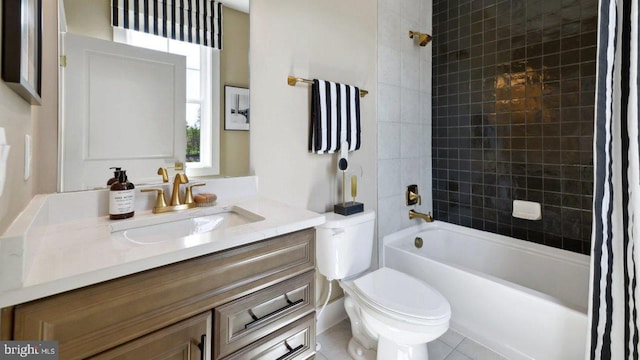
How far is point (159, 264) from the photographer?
2.32ft

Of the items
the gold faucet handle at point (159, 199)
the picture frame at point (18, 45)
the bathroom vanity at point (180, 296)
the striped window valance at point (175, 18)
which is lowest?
the bathroom vanity at point (180, 296)

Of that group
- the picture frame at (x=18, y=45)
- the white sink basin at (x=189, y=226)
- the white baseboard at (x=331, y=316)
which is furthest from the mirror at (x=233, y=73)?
→ the white baseboard at (x=331, y=316)

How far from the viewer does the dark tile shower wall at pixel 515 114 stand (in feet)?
6.02

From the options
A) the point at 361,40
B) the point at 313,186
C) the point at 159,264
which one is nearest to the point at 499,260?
the point at 313,186

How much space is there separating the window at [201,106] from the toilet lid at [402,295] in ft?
3.09

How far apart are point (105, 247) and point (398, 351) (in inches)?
51.6

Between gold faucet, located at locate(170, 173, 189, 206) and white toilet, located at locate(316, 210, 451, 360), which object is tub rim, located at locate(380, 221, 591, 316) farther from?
gold faucet, located at locate(170, 173, 189, 206)

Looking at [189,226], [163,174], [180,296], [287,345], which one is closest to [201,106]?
[163,174]

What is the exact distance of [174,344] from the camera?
0.76 metres

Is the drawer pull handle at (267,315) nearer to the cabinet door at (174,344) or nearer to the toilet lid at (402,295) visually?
the cabinet door at (174,344)

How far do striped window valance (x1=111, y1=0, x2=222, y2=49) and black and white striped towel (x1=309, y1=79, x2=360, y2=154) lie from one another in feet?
1.91

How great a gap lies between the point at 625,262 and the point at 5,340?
178 cm

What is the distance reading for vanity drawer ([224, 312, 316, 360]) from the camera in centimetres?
91

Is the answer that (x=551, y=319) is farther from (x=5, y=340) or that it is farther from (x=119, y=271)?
(x=5, y=340)
